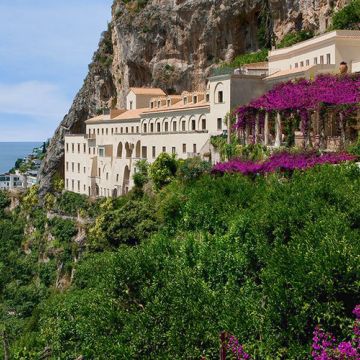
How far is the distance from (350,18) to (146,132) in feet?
81.3

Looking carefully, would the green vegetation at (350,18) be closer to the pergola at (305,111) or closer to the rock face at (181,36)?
the rock face at (181,36)

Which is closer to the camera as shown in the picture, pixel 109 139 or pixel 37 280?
pixel 37 280

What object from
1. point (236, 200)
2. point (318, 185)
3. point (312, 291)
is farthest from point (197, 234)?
point (312, 291)

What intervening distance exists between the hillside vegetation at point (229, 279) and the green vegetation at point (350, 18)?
90.0ft

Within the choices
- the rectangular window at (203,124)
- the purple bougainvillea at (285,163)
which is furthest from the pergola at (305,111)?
the rectangular window at (203,124)

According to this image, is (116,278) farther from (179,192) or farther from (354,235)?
(179,192)

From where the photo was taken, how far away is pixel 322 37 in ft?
168

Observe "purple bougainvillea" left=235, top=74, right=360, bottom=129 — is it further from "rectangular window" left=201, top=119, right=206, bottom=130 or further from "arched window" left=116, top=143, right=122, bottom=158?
"arched window" left=116, top=143, right=122, bottom=158

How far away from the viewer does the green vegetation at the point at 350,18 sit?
191 feet

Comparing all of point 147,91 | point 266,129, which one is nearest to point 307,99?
point 266,129

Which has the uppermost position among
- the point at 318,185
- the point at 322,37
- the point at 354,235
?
the point at 322,37

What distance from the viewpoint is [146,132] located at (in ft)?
211

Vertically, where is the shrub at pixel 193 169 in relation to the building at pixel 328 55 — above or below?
below

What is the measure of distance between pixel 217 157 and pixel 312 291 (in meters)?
30.1
